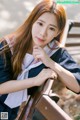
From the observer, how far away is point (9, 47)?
6.15 feet

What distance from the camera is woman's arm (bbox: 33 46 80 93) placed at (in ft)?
5.83

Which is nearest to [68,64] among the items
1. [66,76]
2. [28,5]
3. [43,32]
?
[66,76]

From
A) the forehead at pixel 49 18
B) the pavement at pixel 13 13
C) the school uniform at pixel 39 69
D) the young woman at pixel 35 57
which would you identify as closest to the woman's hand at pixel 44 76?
the young woman at pixel 35 57

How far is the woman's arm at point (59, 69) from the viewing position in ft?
5.83

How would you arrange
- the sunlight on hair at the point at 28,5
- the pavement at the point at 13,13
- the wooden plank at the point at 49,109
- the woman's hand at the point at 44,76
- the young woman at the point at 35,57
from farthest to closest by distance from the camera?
the sunlight on hair at the point at 28,5 → the pavement at the point at 13,13 → the young woman at the point at 35,57 → the woman's hand at the point at 44,76 → the wooden plank at the point at 49,109

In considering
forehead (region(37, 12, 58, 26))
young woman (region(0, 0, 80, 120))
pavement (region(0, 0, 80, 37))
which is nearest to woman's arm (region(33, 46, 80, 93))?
young woman (region(0, 0, 80, 120))

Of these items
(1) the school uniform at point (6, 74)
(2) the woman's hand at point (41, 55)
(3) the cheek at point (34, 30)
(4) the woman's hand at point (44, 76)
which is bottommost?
(1) the school uniform at point (6, 74)

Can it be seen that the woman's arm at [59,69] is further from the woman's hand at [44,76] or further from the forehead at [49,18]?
the forehead at [49,18]

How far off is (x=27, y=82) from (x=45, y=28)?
0.98ft

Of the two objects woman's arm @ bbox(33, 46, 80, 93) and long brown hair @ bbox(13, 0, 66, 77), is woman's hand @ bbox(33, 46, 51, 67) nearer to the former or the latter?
woman's arm @ bbox(33, 46, 80, 93)

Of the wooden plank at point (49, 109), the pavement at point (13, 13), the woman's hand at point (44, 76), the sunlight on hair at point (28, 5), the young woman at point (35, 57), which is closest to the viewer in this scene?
the wooden plank at point (49, 109)

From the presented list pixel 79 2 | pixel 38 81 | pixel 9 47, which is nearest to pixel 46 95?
pixel 38 81

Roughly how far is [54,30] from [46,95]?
488mm

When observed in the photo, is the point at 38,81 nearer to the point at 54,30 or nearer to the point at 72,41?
the point at 54,30
